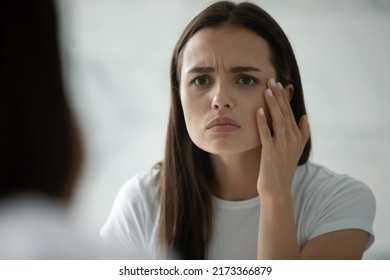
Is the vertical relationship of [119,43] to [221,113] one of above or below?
above

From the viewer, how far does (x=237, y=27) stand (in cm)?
99

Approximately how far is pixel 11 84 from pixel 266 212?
59 centimetres

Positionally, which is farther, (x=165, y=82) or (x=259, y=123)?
(x=165, y=82)

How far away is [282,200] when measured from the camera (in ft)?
3.14

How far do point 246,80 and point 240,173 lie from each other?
0.19 metres

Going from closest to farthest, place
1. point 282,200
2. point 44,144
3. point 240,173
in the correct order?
point 44,144, point 282,200, point 240,173

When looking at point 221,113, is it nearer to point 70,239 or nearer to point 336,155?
point 336,155

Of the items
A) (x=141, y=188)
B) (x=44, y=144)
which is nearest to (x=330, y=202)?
(x=141, y=188)

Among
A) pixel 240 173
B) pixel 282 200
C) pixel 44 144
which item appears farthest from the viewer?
pixel 240 173

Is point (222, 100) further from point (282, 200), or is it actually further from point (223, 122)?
point (282, 200)

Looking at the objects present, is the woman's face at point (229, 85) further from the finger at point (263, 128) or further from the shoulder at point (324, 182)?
the shoulder at point (324, 182)

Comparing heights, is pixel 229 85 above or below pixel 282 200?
above

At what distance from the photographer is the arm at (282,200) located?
3.13 ft

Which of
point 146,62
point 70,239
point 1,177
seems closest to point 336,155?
point 146,62
